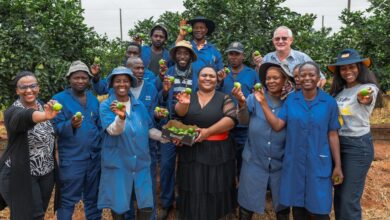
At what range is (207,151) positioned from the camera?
4035 mm

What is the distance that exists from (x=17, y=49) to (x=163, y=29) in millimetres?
2263

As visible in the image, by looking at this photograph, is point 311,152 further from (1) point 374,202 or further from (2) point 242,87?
(1) point 374,202

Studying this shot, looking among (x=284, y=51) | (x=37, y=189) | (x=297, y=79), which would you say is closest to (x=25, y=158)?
(x=37, y=189)

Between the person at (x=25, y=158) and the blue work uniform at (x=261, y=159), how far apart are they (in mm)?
2035

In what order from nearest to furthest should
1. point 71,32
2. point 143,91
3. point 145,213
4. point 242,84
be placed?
point 145,213
point 143,91
point 242,84
point 71,32

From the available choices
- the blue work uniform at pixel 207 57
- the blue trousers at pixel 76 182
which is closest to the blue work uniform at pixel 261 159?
the blue work uniform at pixel 207 57

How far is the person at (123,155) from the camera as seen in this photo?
3.76m

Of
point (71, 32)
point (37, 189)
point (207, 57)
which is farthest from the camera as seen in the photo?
point (71, 32)

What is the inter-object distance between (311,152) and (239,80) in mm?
1566

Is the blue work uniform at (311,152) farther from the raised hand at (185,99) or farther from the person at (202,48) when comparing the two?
the person at (202,48)

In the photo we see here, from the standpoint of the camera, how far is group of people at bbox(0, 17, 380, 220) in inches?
143

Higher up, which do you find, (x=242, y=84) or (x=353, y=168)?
(x=242, y=84)

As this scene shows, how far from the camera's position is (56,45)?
238 inches

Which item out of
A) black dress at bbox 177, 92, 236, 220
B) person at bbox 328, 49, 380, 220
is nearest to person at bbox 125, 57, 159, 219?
black dress at bbox 177, 92, 236, 220
